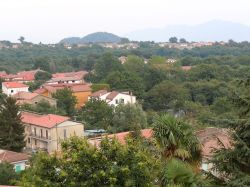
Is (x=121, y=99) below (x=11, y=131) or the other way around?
below

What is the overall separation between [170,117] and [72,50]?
143m

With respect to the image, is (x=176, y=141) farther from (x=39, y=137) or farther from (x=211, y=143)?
(x=39, y=137)

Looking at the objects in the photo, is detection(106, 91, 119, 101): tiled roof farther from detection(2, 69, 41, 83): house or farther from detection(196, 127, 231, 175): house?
detection(196, 127, 231, 175): house

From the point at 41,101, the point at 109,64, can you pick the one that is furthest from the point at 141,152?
the point at 109,64

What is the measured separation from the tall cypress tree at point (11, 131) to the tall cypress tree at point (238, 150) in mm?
25329

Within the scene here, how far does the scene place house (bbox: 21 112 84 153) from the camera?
36.7m

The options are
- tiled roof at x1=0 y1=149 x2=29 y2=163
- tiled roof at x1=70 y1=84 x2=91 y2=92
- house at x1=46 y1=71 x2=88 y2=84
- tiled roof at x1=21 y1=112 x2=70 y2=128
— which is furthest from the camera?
house at x1=46 y1=71 x2=88 y2=84

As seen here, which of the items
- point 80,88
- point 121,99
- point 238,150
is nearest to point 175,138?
point 238,150

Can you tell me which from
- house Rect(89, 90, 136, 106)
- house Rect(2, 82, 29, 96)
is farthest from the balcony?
house Rect(2, 82, 29, 96)

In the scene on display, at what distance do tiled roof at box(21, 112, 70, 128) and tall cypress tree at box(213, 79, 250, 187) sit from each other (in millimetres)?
28882

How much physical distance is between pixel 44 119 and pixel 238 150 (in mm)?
31304

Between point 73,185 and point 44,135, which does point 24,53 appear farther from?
point 73,185

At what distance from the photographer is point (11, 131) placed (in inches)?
1278

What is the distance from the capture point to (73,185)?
397 inches
